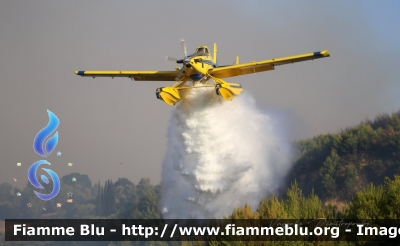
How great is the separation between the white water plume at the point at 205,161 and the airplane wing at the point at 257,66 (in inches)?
82.2

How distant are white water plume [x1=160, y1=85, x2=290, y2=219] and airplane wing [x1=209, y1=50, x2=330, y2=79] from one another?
209 cm

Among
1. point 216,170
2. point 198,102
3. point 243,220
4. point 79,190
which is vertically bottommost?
point 243,220

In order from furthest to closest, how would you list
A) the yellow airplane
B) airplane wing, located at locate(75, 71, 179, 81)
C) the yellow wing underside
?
airplane wing, located at locate(75, 71, 179, 81) → the yellow wing underside → the yellow airplane

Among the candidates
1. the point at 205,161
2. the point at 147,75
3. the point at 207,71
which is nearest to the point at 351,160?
the point at 205,161

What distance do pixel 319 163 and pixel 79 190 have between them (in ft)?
249

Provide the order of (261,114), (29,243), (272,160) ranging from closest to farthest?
(261,114) → (272,160) → (29,243)

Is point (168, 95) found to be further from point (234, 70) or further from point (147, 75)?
point (147, 75)

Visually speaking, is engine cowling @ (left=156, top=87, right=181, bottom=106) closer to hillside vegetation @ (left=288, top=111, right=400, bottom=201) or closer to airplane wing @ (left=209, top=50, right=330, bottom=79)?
airplane wing @ (left=209, top=50, right=330, bottom=79)

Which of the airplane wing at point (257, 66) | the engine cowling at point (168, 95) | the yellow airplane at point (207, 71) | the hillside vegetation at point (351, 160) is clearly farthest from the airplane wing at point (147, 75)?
the hillside vegetation at point (351, 160)

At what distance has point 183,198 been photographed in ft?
141

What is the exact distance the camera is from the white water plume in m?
41.8

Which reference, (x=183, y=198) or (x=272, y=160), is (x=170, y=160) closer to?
(x=183, y=198)

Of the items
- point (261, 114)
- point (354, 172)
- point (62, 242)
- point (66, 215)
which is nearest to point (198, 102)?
point (261, 114)

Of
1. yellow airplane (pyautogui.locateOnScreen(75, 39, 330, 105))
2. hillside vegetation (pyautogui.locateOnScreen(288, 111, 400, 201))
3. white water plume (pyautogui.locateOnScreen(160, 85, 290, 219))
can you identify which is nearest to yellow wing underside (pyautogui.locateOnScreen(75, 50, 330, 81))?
yellow airplane (pyautogui.locateOnScreen(75, 39, 330, 105))
